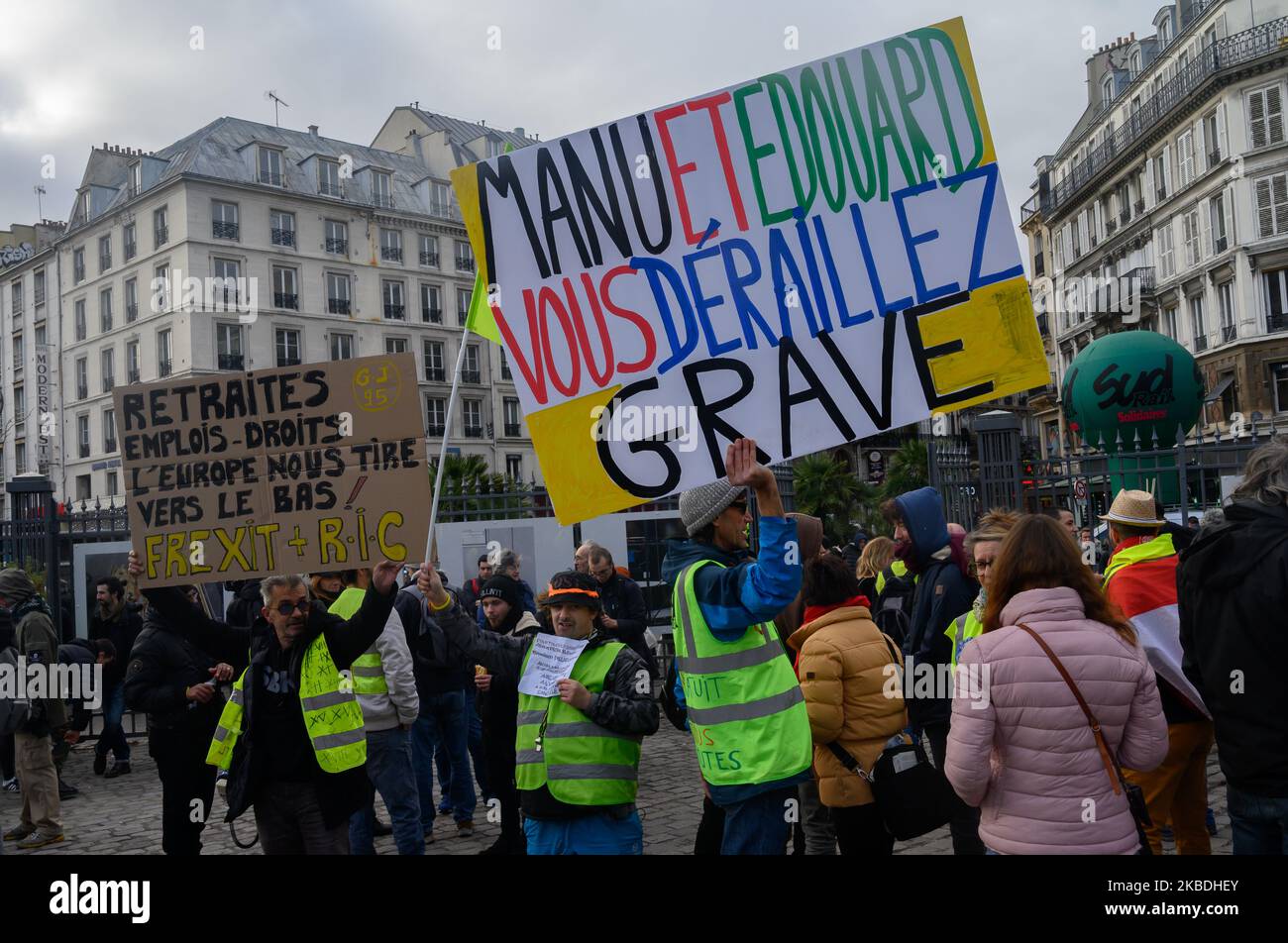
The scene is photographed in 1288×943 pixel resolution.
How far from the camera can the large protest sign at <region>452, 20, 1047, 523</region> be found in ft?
13.8

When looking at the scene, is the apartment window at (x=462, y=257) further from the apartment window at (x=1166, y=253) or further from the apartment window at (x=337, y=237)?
the apartment window at (x=1166, y=253)

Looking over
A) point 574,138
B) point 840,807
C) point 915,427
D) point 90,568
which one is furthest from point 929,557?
point 915,427

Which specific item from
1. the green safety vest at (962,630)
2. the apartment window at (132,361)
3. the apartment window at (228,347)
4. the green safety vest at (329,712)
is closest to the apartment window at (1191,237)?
the apartment window at (228,347)

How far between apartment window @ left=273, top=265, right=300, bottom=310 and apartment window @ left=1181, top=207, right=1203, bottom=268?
3851 cm

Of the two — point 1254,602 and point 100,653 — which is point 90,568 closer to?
point 100,653

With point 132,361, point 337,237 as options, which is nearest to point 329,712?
point 132,361

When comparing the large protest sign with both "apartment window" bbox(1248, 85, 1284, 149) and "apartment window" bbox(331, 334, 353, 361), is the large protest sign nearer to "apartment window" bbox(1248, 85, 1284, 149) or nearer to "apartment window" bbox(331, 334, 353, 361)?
"apartment window" bbox(1248, 85, 1284, 149)

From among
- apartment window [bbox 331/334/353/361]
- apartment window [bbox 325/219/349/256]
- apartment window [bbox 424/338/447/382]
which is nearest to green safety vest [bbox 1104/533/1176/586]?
apartment window [bbox 331/334/353/361]

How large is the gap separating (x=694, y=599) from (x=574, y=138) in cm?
202

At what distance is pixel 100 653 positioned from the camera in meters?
10.9

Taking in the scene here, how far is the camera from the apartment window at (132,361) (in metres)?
48.1

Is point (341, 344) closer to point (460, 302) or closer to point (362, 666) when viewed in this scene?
point (460, 302)

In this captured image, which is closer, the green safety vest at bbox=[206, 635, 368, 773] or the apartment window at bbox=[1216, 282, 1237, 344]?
the green safety vest at bbox=[206, 635, 368, 773]

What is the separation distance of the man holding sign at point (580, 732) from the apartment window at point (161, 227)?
47841 millimetres
